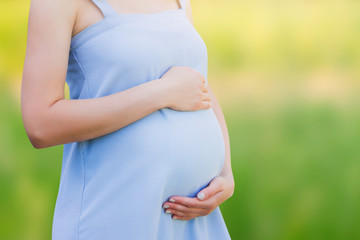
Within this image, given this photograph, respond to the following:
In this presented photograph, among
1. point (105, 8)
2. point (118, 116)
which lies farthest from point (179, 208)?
point (105, 8)

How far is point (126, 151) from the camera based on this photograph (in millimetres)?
868

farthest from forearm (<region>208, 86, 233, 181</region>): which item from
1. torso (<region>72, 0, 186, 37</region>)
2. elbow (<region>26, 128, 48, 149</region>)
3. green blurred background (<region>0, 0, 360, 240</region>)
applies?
green blurred background (<region>0, 0, 360, 240</region>)

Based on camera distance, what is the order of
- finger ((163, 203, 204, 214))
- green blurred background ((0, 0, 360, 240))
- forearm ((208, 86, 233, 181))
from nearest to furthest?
finger ((163, 203, 204, 214)) < forearm ((208, 86, 233, 181)) < green blurred background ((0, 0, 360, 240))

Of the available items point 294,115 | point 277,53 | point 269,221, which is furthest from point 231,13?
point 269,221

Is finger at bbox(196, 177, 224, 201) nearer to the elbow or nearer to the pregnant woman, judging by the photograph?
the pregnant woman

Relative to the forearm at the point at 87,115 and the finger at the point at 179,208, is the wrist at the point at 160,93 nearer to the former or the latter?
the forearm at the point at 87,115

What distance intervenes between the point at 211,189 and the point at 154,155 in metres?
0.18

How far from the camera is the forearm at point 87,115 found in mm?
832

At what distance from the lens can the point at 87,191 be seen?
2.94ft

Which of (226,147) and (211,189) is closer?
(211,189)

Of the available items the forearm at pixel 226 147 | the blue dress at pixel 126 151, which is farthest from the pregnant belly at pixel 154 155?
the forearm at pixel 226 147

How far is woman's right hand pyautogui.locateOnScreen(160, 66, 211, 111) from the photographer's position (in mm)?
898

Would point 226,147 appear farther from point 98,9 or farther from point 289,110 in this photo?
point 289,110

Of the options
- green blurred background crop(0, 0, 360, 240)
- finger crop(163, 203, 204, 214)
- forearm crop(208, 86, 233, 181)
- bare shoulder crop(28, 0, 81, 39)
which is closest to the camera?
bare shoulder crop(28, 0, 81, 39)
